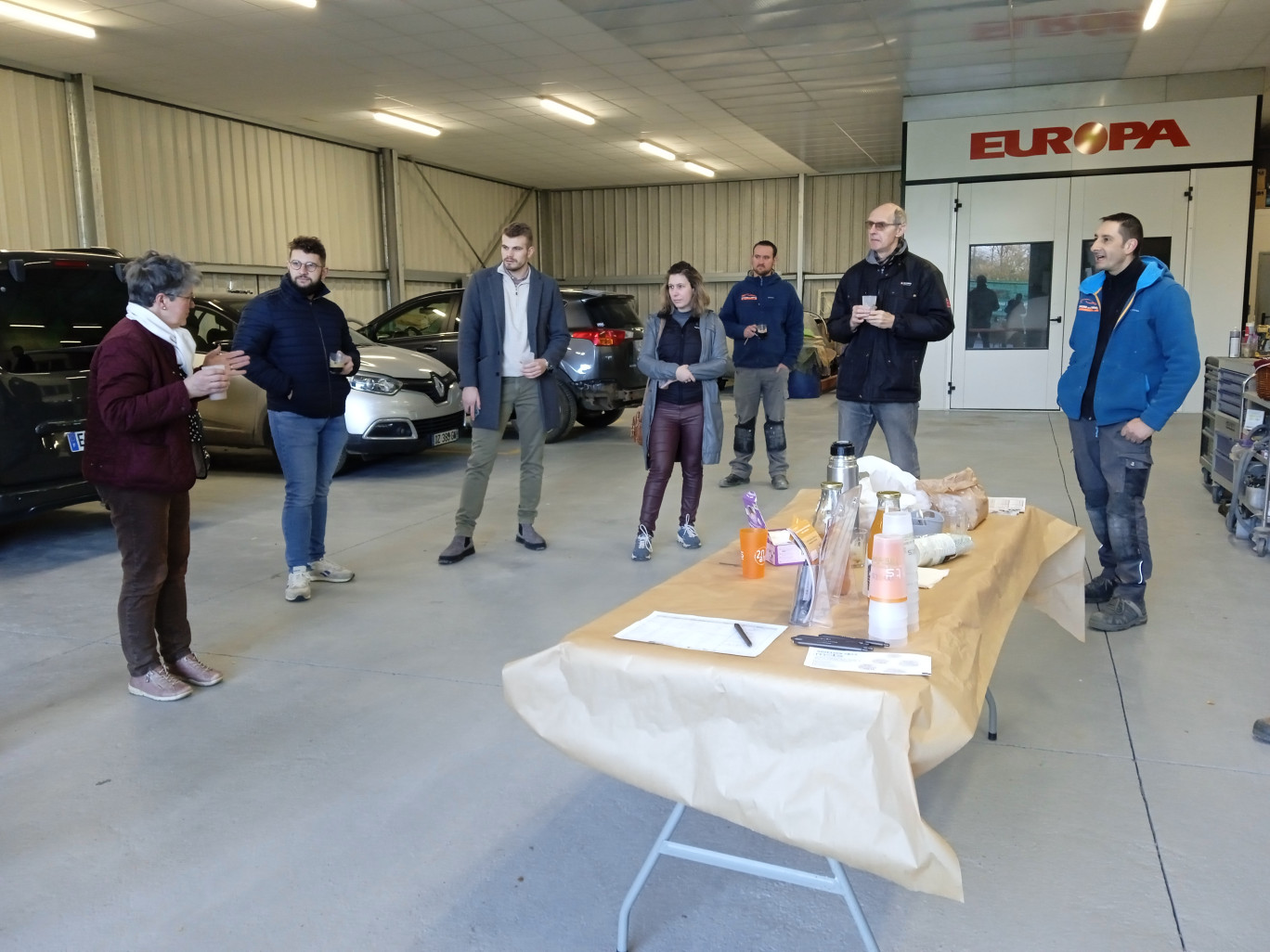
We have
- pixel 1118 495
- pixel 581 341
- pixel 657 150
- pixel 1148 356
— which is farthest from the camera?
pixel 657 150

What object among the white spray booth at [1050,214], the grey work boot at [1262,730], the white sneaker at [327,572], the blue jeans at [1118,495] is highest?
the white spray booth at [1050,214]

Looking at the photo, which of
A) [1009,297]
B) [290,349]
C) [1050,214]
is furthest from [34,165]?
[1050,214]

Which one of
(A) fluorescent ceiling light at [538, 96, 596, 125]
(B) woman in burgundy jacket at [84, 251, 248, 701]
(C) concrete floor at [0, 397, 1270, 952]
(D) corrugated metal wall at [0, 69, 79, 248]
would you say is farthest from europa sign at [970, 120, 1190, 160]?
(B) woman in burgundy jacket at [84, 251, 248, 701]

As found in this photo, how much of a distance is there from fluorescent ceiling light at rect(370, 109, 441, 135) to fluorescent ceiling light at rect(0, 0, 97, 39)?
13.8 feet

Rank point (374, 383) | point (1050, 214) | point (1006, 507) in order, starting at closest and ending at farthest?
1. point (1006, 507)
2. point (374, 383)
3. point (1050, 214)

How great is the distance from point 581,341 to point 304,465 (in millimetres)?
5238

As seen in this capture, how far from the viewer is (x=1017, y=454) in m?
8.41

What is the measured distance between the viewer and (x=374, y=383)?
753 centimetres

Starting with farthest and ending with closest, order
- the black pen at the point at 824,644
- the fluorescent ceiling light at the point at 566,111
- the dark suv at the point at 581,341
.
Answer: the fluorescent ceiling light at the point at 566,111 → the dark suv at the point at 581,341 → the black pen at the point at 824,644

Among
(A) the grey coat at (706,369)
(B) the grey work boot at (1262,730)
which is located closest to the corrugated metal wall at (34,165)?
(A) the grey coat at (706,369)

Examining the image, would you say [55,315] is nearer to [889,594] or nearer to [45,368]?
[45,368]

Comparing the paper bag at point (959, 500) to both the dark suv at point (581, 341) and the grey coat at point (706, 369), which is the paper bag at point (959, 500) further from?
the dark suv at point (581, 341)

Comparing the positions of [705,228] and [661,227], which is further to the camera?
[661,227]

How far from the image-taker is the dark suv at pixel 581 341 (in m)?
9.43
